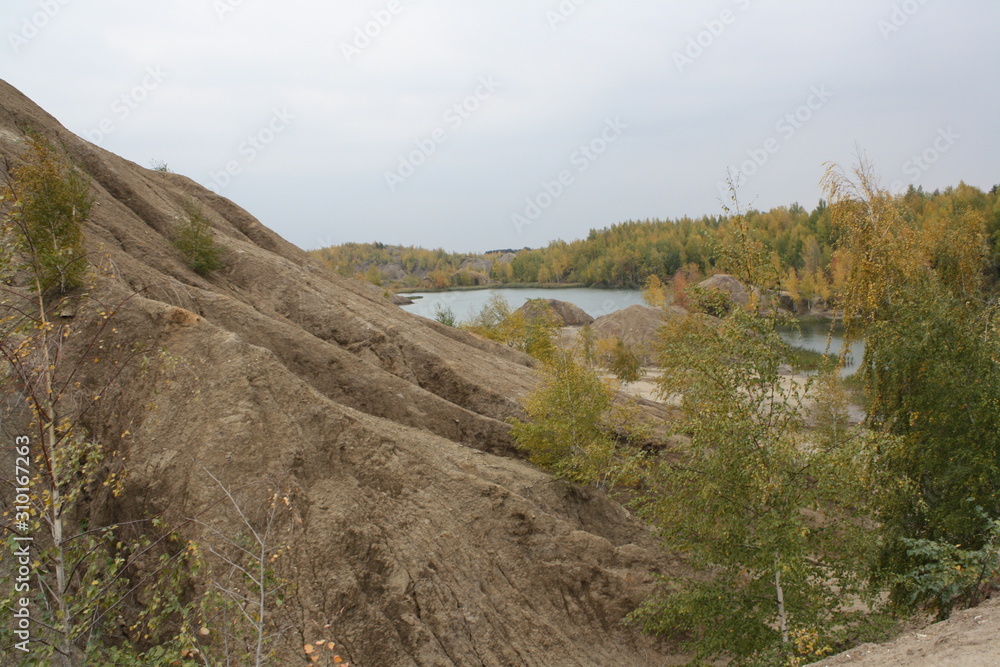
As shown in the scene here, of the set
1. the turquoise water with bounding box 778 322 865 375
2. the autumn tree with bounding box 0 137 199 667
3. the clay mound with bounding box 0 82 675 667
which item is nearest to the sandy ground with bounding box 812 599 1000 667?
the clay mound with bounding box 0 82 675 667

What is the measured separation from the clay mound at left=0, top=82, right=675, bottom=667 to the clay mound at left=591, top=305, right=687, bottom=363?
40.8m

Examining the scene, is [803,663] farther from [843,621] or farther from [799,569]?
[799,569]

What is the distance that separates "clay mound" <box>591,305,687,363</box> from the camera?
190ft

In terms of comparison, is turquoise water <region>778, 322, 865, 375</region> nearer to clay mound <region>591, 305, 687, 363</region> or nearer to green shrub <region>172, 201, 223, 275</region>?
clay mound <region>591, 305, 687, 363</region>

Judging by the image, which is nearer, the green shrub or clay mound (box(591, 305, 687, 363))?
the green shrub

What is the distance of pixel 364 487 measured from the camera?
13828 mm

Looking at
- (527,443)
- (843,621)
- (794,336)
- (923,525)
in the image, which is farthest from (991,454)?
(794,336)

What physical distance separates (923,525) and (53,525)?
15.5 m

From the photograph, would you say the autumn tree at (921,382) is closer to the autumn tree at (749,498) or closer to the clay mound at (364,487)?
the autumn tree at (749,498)

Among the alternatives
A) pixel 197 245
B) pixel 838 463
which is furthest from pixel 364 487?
pixel 197 245

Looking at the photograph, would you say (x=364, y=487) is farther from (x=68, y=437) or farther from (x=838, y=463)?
(x=838, y=463)

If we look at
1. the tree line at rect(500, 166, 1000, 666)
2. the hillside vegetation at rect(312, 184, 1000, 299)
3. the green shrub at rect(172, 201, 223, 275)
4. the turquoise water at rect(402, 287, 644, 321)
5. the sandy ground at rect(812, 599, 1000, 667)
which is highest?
the hillside vegetation at rect(312, 184, 1000, 299)

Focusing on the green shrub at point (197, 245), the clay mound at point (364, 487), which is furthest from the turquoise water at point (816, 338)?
the green shrub at point (197, 245)

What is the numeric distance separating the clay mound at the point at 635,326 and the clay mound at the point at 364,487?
134 feet
